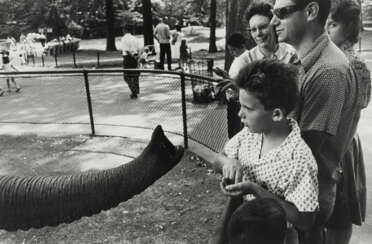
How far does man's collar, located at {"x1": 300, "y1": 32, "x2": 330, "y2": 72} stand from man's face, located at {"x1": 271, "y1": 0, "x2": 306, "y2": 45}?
3.4 inches

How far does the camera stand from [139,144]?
7.17 meters

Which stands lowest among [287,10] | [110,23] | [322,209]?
[322,209]

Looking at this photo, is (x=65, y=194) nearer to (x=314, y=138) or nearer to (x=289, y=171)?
(x=289, y=171)

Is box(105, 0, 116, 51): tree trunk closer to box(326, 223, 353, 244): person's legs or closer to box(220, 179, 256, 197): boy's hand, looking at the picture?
box(326, 223, 353, 244): person's legs

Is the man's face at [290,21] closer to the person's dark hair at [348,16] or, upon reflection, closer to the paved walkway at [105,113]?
the person's dark hair at [348,16]

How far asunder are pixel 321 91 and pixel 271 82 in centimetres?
30

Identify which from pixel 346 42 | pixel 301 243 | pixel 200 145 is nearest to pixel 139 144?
pixel 200 145

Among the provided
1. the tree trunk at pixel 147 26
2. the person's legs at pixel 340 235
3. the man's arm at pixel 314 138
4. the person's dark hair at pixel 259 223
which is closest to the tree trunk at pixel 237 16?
the person's legs at pixel 340 235

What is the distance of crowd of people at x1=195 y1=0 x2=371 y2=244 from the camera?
175cm

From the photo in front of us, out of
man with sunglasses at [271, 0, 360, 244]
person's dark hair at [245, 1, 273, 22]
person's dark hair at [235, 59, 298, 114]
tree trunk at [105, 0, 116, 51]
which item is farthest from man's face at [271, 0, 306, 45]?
tree trunk at [105, 0, 116, 51]

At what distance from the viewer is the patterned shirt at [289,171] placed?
1.80 meters

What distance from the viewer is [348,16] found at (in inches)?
111

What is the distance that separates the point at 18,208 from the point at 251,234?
1.17 m

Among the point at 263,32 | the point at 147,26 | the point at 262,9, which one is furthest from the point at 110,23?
the point at 263,32
